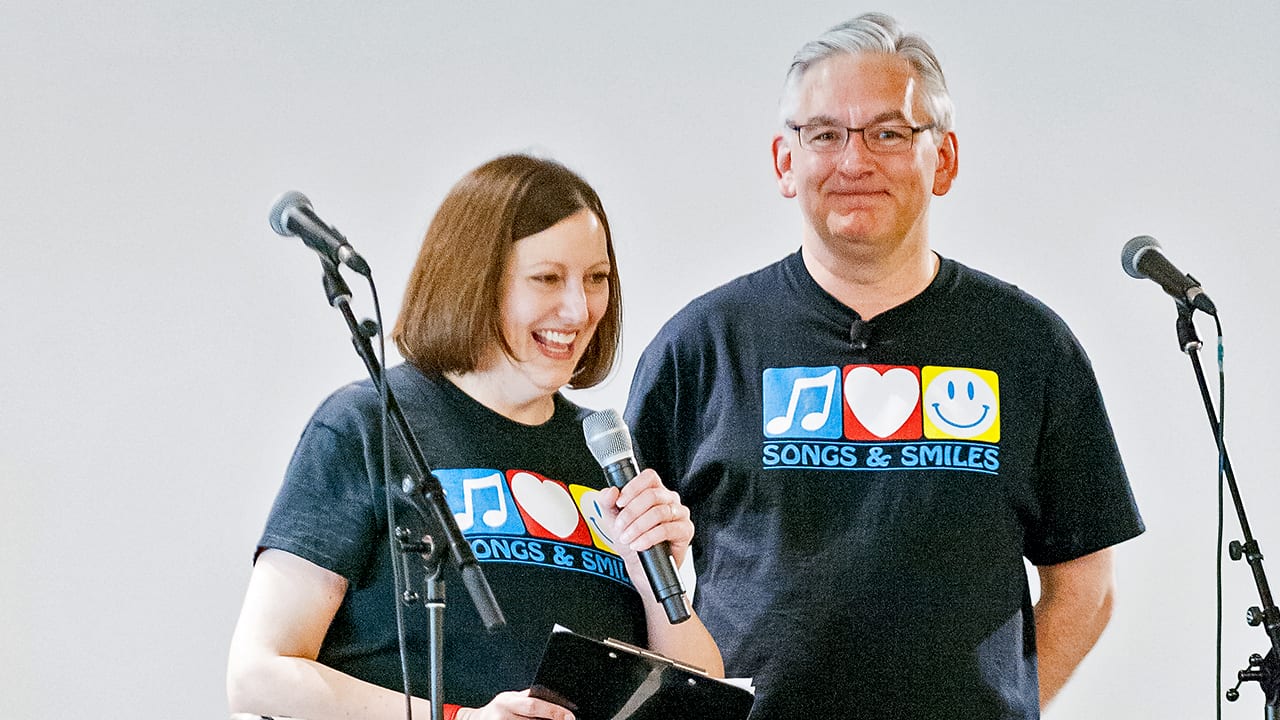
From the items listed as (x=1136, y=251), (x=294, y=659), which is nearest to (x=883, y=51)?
(x=1136, y=251)

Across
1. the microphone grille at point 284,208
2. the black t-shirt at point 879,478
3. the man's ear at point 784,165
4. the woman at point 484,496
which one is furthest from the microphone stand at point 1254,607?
the microphone grille at point 284,208

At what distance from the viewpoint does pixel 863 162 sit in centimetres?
236

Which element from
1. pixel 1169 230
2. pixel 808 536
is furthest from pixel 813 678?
pixel 1169 230

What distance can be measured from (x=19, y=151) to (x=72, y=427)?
57cm

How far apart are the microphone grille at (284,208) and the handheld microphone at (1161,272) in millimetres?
1265

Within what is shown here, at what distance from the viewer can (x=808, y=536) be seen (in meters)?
2.32

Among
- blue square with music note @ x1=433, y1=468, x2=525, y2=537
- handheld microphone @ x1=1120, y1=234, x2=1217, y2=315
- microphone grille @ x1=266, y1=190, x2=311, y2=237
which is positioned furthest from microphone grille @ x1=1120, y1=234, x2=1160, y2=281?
microphone grille @ x1=266, y1=190, x2=311, y2=237

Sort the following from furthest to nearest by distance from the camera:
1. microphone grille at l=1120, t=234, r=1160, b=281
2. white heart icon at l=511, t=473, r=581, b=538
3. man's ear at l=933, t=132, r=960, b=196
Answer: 1. man's ear at l=933, t=132, r=960, b=196
2. microphone grille at l=1120, t=234, r=1160, b=281
3. white heart icon at l=511, t=473, r=581, b=538

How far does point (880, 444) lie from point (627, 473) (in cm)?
67

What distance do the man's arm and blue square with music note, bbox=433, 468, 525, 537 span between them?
3.43 ft

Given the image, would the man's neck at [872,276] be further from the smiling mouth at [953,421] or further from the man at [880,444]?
the smiling mouth at [953,421]

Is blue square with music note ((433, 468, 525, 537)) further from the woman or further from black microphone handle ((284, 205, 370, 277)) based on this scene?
black microphone handle ((284, 205, 370, 277))

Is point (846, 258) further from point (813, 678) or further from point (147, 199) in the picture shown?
point (147, 199)

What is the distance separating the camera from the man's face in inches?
93.3
